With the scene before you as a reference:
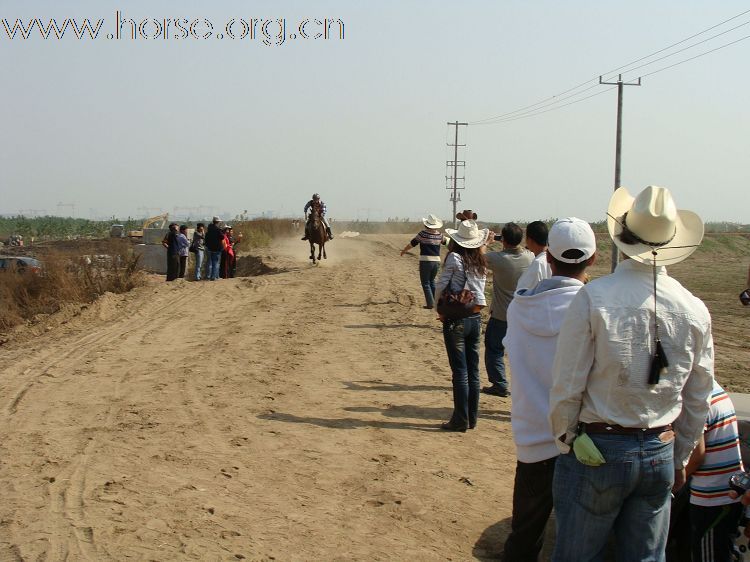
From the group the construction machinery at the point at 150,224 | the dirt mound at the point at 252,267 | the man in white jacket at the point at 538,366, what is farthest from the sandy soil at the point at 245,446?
the construction machinery at the point at 150,224

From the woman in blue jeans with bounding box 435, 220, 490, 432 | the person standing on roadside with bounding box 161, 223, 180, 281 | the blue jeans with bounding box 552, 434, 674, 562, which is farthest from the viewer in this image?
the person standing on roadside with bounding box 161, 223, 180, 281

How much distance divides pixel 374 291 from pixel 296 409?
34.4 ft

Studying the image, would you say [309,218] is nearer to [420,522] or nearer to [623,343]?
[420,522]

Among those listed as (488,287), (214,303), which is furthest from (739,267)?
(214,303)

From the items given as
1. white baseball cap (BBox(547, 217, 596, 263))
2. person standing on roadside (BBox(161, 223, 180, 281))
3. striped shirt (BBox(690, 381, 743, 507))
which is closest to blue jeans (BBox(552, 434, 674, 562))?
striped shirt (BBox(690, 381, 743, 507))

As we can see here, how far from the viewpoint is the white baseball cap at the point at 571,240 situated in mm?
3871

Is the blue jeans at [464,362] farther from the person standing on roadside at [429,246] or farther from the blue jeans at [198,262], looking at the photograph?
the blue jeans at [198,262]

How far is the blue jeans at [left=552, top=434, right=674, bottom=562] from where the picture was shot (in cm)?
315

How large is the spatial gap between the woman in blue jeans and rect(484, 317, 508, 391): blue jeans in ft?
4.81

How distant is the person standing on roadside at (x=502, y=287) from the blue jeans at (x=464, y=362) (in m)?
1.01

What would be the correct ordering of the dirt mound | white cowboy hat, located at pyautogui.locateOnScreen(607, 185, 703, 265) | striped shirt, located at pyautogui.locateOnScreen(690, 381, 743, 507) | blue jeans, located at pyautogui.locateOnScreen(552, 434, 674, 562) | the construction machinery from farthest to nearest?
1. the construction machinery
2. the dirt mound
3. striped shirt, located at pyautogui.locateOnScreen(690, 381, 743, 507)
4. white cowboy hat, located at pyautogui.locateOnScreen(607, 185, 703, 265)
5. blue jeans, located at pyautogui.locateOnScreen(552, 434, 674, 562)

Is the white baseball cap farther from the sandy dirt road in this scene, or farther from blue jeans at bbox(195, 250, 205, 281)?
blue jeans at bbox(195, 250, 205, 281)

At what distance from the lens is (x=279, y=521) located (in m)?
5.45

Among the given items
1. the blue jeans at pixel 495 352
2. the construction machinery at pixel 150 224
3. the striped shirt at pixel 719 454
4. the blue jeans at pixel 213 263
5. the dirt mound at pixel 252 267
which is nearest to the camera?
the striped shirt at pixel 719 454
